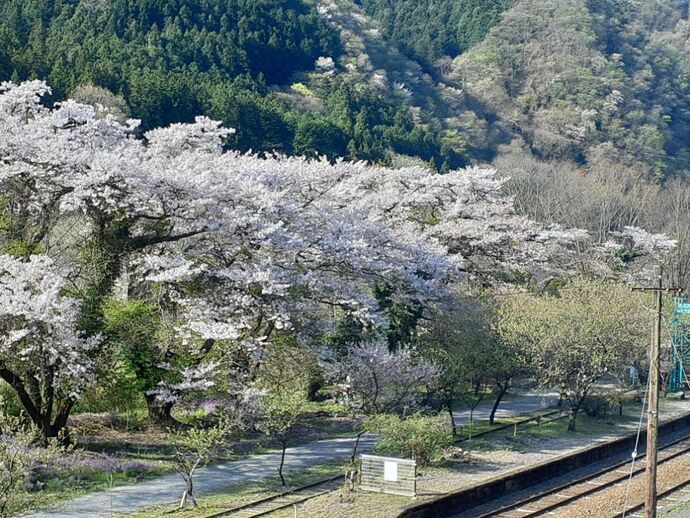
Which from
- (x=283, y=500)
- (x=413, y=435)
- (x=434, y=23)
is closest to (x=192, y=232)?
(x=413, y=435)

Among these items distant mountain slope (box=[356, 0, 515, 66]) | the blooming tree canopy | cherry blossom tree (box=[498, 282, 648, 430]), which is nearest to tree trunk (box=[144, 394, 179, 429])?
the blooming tree canopy

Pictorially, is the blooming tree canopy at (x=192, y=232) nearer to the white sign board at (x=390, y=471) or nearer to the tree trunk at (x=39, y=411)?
the tree trunk at (x=39, y=411)

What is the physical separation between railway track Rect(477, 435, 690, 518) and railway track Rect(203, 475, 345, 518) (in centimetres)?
340

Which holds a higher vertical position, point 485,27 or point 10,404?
point 485,27

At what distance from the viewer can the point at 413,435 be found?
907 inches

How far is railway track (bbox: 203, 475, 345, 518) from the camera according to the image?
62.1 ft

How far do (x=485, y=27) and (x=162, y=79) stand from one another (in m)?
61.4

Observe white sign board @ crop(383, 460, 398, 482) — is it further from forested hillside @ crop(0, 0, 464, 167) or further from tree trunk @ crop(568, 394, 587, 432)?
forested hillside @ crop(0, 0, 464, 167)

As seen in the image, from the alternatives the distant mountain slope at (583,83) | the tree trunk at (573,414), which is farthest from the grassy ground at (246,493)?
the distant mountain slope at (583,83)

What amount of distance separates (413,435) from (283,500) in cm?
401

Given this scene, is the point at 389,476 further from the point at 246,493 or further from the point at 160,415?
the point at 160,415

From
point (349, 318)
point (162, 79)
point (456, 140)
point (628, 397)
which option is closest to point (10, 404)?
point (349, 318)

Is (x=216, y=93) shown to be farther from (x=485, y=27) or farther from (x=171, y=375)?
(x=485, y=27)

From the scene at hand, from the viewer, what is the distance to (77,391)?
22719 millimetres
